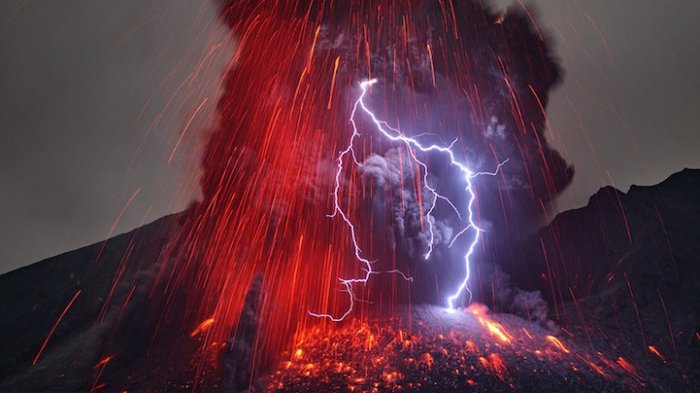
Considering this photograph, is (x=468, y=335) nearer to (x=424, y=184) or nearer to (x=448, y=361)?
(x=448, y=361)

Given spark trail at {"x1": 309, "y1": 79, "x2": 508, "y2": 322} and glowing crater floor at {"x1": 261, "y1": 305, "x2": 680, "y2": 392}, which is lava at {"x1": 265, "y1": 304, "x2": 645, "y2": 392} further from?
spark trail at {"x1": 309, "y1": 79, "x2": 508, "y2": 322}

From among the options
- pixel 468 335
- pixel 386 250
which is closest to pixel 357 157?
pixel 386 250

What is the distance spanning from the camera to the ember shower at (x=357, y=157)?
1994cm

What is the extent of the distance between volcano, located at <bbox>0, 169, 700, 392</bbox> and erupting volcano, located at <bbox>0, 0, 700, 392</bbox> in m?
0.11

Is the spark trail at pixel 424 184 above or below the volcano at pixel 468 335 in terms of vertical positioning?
above

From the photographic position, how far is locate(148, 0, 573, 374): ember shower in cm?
1994

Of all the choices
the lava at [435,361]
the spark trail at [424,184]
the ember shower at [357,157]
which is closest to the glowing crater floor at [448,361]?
the lava at [435,361]

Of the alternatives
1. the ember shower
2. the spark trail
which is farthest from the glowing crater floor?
the spark trail

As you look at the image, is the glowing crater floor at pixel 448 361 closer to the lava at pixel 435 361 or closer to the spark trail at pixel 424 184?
the lava at pixel 435 361

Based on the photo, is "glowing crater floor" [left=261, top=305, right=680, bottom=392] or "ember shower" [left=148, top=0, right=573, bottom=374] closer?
"glowing crater floor" [left=261, top=305, right=680, bottom=392]

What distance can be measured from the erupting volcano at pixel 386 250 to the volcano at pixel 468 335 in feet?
0.37

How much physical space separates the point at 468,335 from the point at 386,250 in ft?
22.1

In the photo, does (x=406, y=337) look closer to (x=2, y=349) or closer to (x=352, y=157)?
(x=352, y=157)

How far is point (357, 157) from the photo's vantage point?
837 inches
